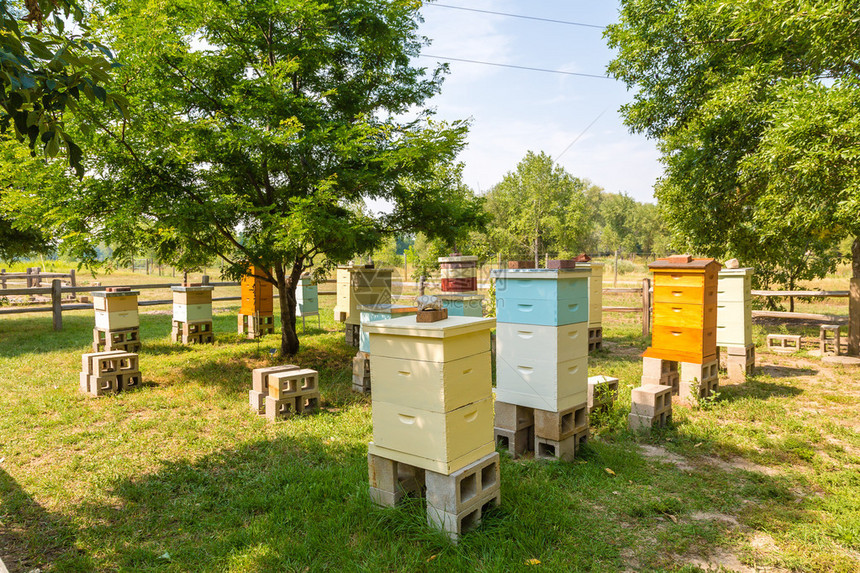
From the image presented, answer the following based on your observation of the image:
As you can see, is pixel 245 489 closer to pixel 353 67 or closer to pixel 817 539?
pixel 817 539

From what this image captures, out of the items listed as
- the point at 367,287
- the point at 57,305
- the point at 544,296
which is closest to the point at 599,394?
the point at 544,296

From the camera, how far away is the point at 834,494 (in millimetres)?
3785

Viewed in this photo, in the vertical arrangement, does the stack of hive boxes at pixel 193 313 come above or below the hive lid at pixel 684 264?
below

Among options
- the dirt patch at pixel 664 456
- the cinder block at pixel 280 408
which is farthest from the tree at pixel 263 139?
the dirt patch at pixel 664 456

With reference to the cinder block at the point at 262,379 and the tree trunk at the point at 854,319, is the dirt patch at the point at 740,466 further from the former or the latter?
the tree trunk at the point at 854,319

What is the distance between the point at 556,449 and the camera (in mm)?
4254

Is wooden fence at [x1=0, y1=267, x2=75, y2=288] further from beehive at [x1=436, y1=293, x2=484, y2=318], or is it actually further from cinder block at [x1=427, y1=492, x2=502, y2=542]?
cinder block at [x1=427, y1=492, x2=502, y2=542]

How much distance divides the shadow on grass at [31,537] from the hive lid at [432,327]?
2.38 m

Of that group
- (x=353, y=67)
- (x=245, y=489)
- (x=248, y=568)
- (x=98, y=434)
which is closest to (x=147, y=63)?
(x=353, y=67)

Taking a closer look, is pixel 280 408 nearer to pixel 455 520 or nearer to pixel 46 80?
pixel 455 520

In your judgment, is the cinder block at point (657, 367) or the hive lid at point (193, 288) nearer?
the cinder block at point (657, 367)

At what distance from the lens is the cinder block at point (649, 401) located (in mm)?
5117

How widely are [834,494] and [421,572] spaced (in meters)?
3.41

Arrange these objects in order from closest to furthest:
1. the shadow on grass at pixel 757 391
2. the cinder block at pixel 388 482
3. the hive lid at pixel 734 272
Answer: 1. the cinder block at pixel 388 482
2. the shadow on grass at pixel 757 391
3. the hive lid at pixel 734 272
